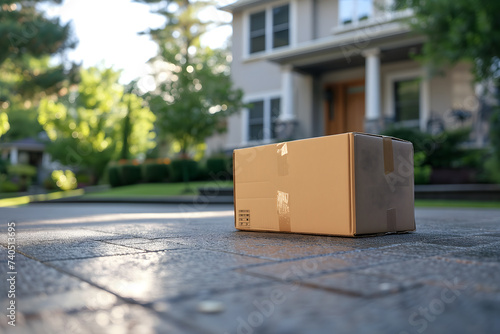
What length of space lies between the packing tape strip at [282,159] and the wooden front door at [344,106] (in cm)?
1146

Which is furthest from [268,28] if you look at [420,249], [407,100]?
[420,249]

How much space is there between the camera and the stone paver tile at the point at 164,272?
48.4 inches

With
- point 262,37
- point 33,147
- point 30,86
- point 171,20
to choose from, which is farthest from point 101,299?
point 33,147

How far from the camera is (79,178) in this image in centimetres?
2338

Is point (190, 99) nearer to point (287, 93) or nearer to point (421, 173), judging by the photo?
point (287, 93)

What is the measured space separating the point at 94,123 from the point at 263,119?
10020mm

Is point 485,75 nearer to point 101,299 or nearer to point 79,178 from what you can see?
point 101,299

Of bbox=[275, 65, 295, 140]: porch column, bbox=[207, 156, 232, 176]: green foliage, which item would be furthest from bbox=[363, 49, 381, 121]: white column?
bbox=[207, 156, 232, 176]: green foliage

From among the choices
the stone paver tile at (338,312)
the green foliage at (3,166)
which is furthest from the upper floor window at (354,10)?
the green foliage at (3,166)

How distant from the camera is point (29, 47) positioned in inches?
637

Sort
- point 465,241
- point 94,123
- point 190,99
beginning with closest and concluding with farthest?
point 465,241 < point 190,99 < point 94,123

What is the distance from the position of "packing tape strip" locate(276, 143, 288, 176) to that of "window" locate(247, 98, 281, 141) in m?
11.7

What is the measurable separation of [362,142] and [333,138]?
0.15m

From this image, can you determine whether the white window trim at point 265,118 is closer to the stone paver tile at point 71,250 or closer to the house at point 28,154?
the stone paver tile at point 71,250
